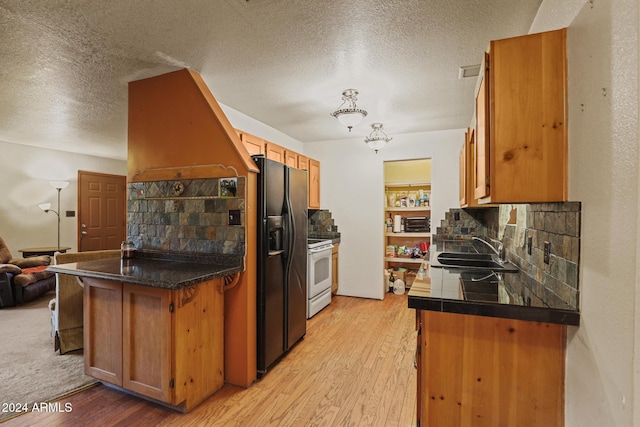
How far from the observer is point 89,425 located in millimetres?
1853

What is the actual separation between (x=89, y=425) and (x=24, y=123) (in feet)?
13.0

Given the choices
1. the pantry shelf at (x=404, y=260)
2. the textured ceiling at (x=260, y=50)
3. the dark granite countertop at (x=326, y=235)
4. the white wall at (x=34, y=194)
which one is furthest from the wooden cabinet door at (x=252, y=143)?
the white wall at (x=34, y=194)

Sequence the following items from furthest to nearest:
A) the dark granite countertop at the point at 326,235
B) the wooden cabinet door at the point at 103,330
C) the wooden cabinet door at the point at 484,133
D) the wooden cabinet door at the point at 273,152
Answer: the dark granite countertop at the point at 326,235, the wooden cabinet door at the point at 273,152, the wooden cabinet door at the point at 103,330, the wooden cabinet door at the point at 484,133

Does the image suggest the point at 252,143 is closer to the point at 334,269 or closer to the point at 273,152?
the point at 273,152

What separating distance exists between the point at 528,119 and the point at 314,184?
3.61 meters

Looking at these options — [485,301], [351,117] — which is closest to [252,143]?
[351,117]

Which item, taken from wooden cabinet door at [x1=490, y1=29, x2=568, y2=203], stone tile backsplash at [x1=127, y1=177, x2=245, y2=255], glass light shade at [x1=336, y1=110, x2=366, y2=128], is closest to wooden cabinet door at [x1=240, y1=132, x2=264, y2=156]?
stone tile backsplash at [x1=127, y1=177, x2=245, y2=255]

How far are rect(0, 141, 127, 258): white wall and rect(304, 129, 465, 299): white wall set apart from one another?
456 cm

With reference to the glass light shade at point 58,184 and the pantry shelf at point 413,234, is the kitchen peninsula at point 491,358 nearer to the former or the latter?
the pantry shelf at point 413,234

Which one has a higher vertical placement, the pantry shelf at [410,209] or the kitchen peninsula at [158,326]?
the pantry shelf at [410,209]

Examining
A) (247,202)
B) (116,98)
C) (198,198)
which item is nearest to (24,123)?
(116,98)

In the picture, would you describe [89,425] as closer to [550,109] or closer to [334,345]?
[334,345]

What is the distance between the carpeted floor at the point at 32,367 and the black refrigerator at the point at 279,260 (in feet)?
4.52

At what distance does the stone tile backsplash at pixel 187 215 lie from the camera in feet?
7.64
